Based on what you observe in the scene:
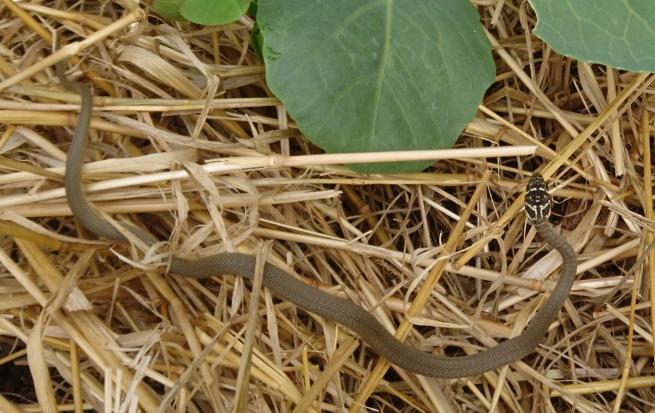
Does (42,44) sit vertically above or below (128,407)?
above

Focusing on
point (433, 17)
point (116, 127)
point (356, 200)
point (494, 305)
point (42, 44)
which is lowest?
point (494, 305)

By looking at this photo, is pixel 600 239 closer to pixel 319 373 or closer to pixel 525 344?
pixel 525 344

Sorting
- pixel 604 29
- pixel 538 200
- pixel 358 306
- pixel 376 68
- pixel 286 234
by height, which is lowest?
pixel 358 306

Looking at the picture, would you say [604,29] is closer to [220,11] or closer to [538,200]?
[538,200]

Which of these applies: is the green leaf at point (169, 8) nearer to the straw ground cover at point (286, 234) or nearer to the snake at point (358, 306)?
the straw ground cover at point (286, 234)

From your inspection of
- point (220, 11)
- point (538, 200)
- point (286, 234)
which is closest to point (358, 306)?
point (286, 234)

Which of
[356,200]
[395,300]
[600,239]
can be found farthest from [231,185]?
[600,239]

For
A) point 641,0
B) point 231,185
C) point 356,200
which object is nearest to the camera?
point 641,0

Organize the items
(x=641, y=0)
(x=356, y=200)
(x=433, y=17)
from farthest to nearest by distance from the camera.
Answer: (x=356, y=200) → (x=433, y=17) → (x=641, y=0)
